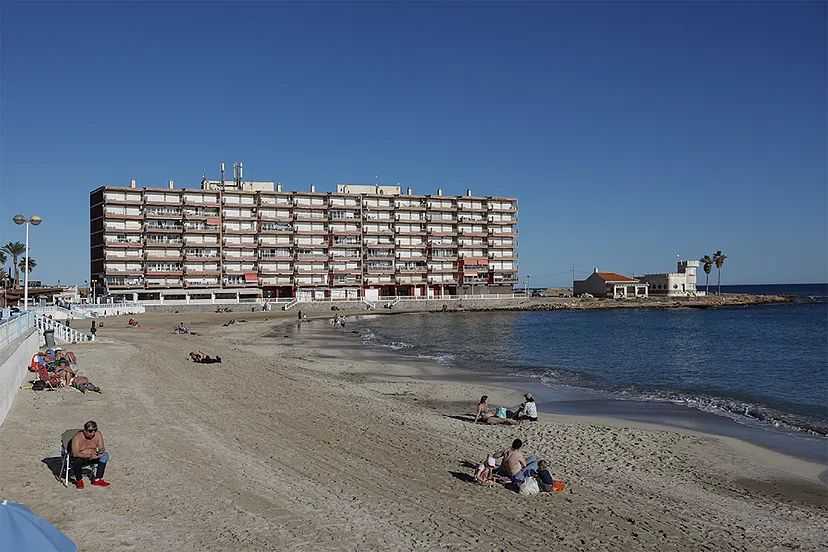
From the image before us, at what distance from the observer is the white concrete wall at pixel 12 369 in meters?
16.9

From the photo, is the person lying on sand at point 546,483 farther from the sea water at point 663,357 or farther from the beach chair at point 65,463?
the sea water at point 663,357

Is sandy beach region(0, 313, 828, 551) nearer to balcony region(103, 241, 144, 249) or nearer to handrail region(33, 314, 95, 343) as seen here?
handrail region(33, 314, 95, 343)

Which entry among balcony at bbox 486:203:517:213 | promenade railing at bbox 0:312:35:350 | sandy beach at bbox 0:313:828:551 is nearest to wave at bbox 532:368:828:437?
sandy beach at bbox 0:313:828:551

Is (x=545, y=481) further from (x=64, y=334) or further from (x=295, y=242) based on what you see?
(x=295, y=242)

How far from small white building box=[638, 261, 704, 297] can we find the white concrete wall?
143 m

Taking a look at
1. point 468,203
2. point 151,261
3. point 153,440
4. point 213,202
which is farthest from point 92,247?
point 153,440

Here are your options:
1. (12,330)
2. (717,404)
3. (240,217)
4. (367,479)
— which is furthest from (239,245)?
(367,479)

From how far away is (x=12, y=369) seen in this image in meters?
19.0

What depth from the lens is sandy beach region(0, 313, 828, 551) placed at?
11117mm

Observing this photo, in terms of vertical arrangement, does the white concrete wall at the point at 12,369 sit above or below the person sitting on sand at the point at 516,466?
above

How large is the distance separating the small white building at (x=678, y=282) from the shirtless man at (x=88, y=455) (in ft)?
492

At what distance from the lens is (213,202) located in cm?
11362

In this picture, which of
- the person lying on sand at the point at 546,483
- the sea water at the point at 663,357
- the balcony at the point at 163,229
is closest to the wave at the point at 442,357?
the sea water at the point at 663,357

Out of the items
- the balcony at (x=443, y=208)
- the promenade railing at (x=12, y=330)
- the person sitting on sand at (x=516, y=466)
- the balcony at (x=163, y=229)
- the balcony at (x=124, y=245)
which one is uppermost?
the balcony at (x=443, y=208)
